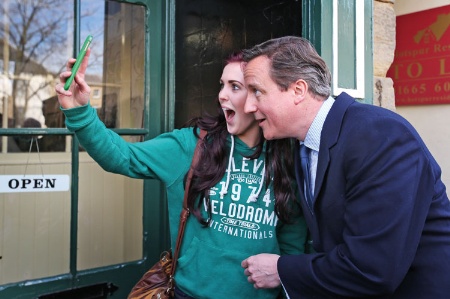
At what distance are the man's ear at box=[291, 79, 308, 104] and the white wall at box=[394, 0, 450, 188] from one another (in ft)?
9.70

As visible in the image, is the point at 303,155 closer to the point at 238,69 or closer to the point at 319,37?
the point at 238,69

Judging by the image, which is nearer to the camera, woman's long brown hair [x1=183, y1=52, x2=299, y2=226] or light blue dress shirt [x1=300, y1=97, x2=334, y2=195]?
light blue dress shirt [x1=300, y1=97, x2=334, y2=195]

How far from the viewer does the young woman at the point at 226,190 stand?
1681 mm

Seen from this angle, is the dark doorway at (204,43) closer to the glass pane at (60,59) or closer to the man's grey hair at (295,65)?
the glass pane at (60,59)

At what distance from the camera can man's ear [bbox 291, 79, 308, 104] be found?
1.51 meters

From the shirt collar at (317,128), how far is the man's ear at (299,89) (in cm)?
8

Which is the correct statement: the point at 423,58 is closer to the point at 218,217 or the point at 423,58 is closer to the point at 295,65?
the point at 295,65

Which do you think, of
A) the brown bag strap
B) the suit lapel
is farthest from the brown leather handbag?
the suit lapel

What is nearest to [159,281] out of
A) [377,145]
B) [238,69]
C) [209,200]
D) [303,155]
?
[209,200]

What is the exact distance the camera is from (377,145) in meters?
1.31

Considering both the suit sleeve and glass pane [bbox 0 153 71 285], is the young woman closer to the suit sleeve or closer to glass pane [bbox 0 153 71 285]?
the suit sleeve

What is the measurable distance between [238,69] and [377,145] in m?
0.71

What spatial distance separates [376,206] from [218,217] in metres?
0.64

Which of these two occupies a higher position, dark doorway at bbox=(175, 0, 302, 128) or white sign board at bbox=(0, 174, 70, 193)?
dark doorway at bbox=(175, 0, 302, 128)
